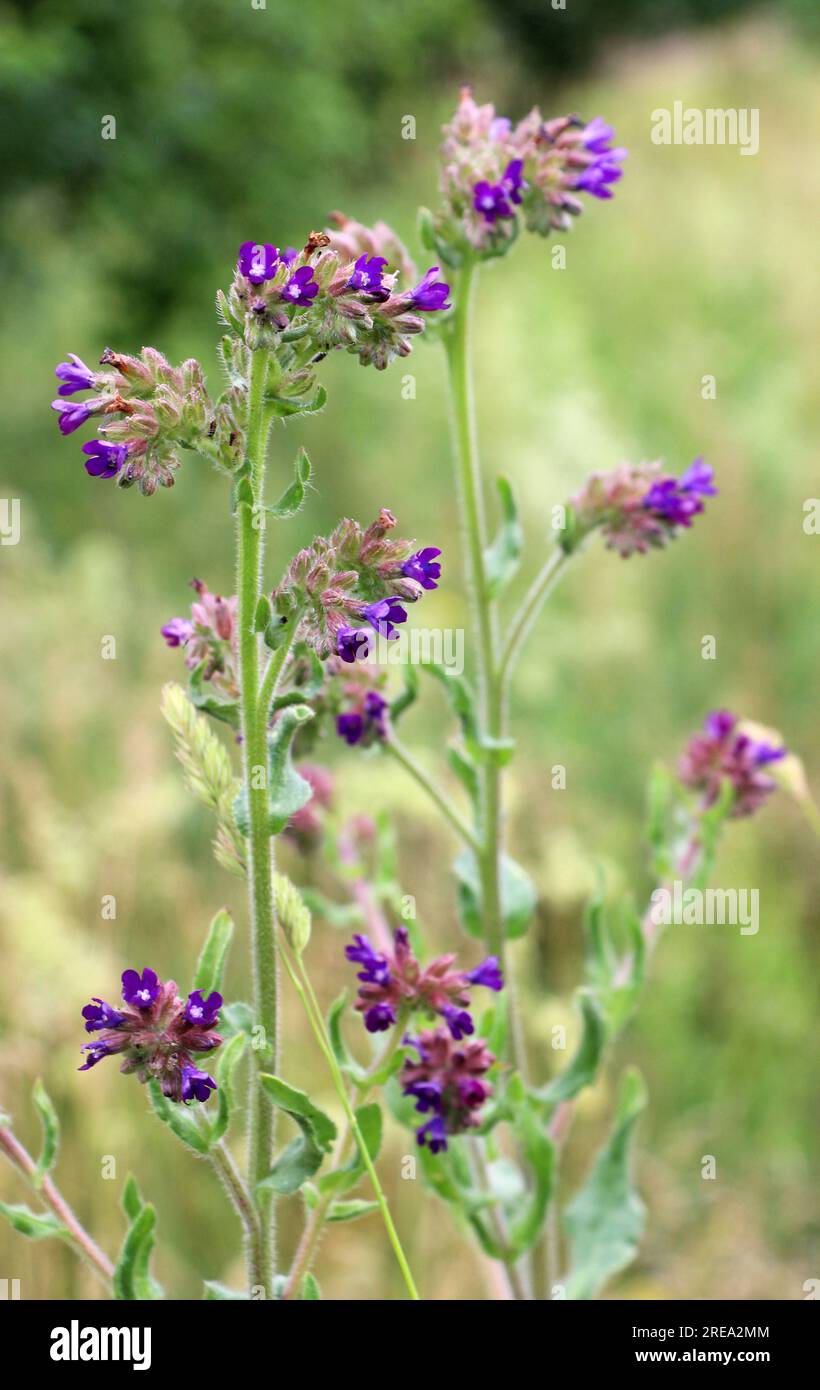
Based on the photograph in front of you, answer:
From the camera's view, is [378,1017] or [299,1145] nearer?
[299,1145]

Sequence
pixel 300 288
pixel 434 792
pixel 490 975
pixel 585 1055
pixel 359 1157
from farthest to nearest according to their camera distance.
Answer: pixel 585 1055 < pixel 434 792 < pixel 490 975 < pixel 359 1157 < pixel 300 288

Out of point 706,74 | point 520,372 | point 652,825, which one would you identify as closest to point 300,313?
point 652,825

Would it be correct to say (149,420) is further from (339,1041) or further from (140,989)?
(339,1041)

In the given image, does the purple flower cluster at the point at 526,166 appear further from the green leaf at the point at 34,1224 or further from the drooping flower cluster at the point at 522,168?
the green leaf at the point at 34,1224

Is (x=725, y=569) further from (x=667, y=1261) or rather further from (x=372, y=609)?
(x=372, y=609)

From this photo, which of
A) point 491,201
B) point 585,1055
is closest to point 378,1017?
point 585,1055

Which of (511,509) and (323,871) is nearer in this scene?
(511,509)
